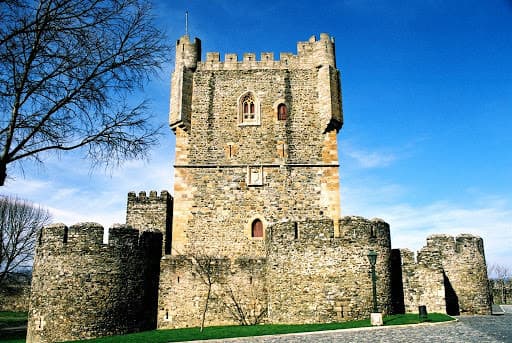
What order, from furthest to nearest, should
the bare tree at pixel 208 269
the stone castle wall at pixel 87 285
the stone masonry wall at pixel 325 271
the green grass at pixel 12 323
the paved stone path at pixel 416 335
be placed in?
the green grass at pixel 12 323 → the bare tree at pixel 208 269 → the stone castle wall at pixel 87 285 → the stone masonry wall at pixel 325 271 → the paved stone path at pixel 416 335

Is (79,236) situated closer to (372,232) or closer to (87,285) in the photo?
(87,285)

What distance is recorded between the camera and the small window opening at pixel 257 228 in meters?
21.4

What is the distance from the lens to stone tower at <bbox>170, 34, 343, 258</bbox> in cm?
2142

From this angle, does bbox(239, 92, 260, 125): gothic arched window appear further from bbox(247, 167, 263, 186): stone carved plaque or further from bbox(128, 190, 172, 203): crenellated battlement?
bbox(128, 190, 172, 203): crenellated battlement

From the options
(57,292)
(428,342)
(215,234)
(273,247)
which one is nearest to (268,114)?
(215,234)

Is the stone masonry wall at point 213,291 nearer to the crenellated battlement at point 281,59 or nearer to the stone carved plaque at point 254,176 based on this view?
the stone carved plaque at point 254,176

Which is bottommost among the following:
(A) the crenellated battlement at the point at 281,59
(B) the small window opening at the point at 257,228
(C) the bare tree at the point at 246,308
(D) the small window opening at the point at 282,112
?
(C) the bare tree at the point at 246,308

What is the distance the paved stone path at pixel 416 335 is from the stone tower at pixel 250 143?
7727mm

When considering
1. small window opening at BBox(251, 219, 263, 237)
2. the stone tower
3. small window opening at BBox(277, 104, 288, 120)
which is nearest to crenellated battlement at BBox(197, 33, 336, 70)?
the stone tower

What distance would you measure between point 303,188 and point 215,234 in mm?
4566

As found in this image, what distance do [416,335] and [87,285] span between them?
36.8 feet

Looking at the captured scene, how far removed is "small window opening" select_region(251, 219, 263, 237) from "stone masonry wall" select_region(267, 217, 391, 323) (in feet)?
12.0

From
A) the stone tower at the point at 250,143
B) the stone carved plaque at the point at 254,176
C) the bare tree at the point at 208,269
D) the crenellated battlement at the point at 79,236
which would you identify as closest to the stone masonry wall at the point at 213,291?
the bare tree at the point at 208,269

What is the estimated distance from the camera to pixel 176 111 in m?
22.6
